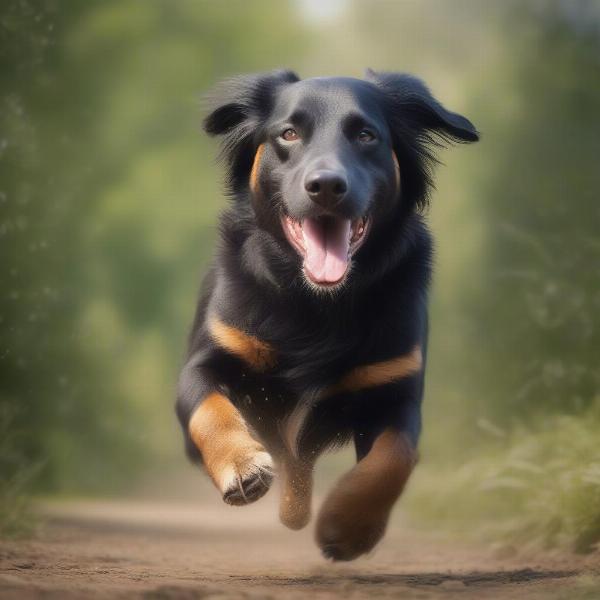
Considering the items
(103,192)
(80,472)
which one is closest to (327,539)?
(80,472)

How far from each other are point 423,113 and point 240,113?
88cm

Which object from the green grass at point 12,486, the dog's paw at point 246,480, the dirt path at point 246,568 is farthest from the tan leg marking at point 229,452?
the green grass at point 12,486

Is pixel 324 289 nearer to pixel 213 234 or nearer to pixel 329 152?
pixel 329 152

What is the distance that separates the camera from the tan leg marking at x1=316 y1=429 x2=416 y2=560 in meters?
4.05

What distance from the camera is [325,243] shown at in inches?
165

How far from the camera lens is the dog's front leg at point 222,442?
12.4 ft

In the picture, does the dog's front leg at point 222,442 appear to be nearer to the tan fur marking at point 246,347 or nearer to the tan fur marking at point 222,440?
the tan fur marking at point 222,440

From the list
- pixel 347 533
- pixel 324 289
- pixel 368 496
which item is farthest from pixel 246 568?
pixel 324 289

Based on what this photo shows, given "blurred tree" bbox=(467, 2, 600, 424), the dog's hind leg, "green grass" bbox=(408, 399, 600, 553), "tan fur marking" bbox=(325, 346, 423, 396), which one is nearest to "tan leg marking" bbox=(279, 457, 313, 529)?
"tan fur marking" bbox=(325, 346, 423, 396)

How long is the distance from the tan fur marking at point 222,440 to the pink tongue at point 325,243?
68cm

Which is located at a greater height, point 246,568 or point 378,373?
point 378,373

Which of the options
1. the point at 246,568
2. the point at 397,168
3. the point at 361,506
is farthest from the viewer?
the point at 246,568

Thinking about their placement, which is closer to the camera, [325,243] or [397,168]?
[325,243]

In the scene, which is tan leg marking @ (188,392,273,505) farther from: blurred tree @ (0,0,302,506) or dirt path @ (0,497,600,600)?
blurred tree @ (0,0,302,506)
